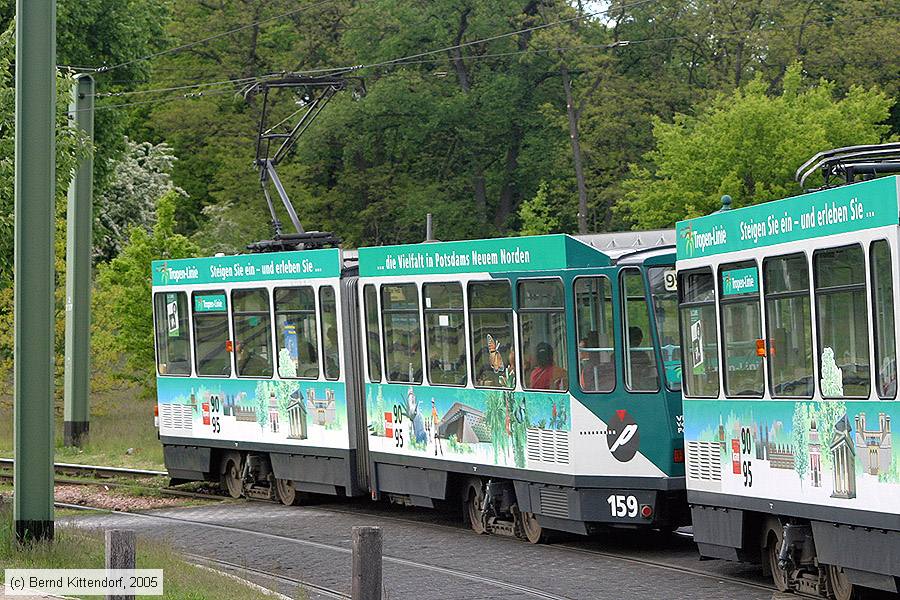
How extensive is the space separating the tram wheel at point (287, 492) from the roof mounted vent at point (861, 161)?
998 cm

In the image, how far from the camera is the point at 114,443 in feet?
99.2

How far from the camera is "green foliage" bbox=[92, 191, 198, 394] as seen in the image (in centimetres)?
3303

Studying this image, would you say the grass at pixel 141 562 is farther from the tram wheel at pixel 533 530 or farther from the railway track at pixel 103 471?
the railway track at pixel 103 471

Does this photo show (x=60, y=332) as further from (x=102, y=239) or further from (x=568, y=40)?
Result: (x=568, y=40)

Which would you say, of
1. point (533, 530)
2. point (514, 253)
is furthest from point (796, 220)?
point (533, 530)

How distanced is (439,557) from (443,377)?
2.80 m

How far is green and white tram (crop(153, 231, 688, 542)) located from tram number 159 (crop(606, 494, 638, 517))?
0.6 inches

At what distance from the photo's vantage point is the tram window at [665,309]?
15945mm

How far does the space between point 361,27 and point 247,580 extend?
4633 centimetres

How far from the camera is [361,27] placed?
193 ft

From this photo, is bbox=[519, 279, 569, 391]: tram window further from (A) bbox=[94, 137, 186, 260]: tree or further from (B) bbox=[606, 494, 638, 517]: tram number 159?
(A) bbox=[94, 137, 186, 260]: tree

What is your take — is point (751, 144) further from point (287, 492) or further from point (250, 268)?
point (287, 492)

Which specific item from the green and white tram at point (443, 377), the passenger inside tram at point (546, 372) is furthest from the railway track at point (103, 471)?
the passenger inside tram at point (546, 372)

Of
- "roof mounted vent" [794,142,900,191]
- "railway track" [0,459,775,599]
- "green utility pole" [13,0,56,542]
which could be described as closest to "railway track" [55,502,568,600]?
"railway track" [0,459,775,599]
